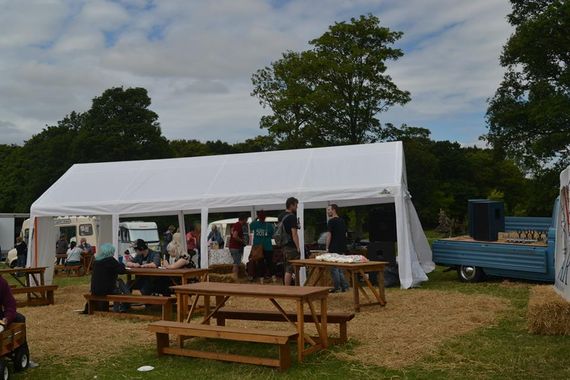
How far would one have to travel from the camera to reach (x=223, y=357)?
5805 mm

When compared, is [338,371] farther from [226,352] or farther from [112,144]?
[112,144]

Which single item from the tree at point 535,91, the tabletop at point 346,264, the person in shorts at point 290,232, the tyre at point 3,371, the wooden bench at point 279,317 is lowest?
the tyre at point 3,371

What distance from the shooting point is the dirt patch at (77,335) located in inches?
253

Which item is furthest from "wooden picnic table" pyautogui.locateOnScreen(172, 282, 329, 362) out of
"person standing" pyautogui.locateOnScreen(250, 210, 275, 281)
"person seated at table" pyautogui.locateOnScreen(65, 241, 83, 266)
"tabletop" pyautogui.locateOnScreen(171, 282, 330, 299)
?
"person seated at table" pyautogui.locateOnScreen(65, 241, 83, 266)

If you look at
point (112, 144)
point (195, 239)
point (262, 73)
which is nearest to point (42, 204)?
point (195, 239)

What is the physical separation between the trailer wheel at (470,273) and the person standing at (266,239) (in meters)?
3.92

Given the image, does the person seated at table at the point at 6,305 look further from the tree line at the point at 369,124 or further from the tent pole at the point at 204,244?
the tree line at the point at 369,124

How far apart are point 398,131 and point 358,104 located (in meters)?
2.93

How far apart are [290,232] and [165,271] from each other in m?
2.49

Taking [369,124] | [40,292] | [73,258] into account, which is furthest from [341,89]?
[40,292]

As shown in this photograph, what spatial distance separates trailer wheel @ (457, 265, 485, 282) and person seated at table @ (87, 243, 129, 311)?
689cm

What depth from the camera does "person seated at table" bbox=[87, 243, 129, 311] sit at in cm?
888

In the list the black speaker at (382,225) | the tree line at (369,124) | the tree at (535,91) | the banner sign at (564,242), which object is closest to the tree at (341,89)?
the tree line at (369,124)

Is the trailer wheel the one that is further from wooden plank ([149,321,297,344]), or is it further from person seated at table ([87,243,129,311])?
wooden plank ([149,321,297,344])
